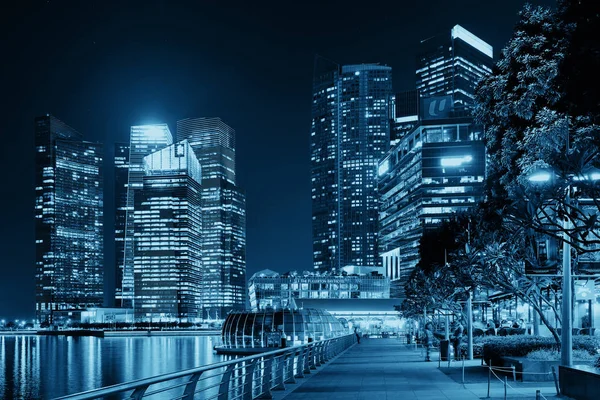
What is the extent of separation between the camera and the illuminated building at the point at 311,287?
174375mm

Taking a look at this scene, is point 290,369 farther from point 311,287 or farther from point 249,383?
point 311,287

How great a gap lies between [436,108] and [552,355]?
533 feet

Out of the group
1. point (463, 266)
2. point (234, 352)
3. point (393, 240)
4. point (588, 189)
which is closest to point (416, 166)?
point (393, 240)

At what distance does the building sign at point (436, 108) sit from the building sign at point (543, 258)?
522 ft

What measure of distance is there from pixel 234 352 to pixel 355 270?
11626 cm

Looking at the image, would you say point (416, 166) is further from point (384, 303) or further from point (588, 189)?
point (588, 189)

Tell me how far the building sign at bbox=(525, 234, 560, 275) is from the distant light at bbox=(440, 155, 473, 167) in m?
148

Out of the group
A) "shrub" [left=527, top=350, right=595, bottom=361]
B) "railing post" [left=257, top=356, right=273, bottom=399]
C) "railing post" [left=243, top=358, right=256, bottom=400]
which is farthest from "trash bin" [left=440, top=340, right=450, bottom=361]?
"railing post" [left=243, top=358, right=256, bottom=400]

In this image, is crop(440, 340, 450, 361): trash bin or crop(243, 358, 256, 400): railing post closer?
crop(243, 358, 256, 400): railing post

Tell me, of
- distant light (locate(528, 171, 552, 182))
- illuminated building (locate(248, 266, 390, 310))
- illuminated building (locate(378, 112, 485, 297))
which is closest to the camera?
distant light (locate(528, 171, 552, 182))

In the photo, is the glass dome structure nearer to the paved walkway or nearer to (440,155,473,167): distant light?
the paved walkway

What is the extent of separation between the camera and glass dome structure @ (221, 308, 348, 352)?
78.0m

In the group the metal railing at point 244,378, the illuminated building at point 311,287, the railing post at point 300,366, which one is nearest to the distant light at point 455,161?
the illuminated building at point 311,287

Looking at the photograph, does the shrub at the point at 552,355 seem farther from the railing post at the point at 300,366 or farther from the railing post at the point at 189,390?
the railing post at the point at 189,390
